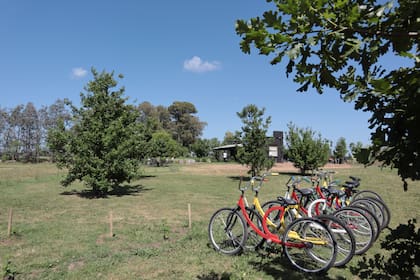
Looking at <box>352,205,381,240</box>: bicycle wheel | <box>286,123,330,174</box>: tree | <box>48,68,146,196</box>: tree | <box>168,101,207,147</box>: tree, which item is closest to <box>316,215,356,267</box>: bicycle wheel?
<box>352,205,381,240</box>: bicycle wheel

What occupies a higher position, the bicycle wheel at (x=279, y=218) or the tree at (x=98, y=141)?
the tree at (x=98, y=141)

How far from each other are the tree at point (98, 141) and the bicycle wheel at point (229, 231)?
27.7 ft

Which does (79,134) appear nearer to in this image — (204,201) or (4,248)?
(204,201)

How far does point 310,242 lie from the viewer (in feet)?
13.6

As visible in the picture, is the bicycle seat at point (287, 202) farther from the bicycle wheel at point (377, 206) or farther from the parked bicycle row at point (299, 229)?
the bicycle wheel at point (377, 206)

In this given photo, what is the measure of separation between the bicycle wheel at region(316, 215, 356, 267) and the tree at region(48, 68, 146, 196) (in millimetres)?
10088

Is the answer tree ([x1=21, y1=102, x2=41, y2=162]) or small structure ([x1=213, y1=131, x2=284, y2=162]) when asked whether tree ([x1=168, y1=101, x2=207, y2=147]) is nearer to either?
small structure ([x1=213, y1=131, x2=284, y2=162])

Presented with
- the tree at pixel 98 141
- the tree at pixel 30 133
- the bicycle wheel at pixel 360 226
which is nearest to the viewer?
the bicycle wheel at pixel 360 226

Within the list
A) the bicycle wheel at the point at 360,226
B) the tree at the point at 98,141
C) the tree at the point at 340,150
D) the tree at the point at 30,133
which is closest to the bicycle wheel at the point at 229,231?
the bicycle wheel at the point at 360,226

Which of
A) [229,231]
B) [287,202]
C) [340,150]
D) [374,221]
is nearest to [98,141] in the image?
[229,231]

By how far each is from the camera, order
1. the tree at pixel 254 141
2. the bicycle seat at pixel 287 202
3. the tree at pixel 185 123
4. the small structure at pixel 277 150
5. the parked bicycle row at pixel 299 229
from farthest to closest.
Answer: the tree at pixel 185 123, the small structure at pixel 277 150, the tree at pixel 254 141, the bicycle seat at pixel 287 202, the parked bicycle row at pixel 299 229

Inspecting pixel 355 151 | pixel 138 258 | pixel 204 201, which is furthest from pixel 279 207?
pixel 204 201

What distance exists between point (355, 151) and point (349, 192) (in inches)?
209

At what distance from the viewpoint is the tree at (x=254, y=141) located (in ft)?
61.7
